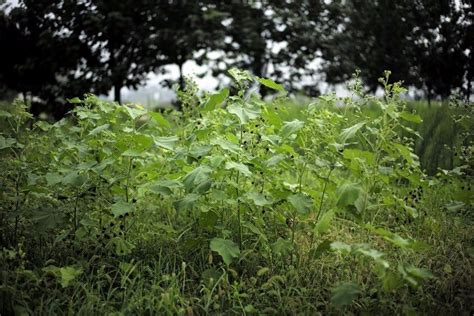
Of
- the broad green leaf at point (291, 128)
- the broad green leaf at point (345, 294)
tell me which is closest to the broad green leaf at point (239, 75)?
the broad green leaf at point (291, 128)

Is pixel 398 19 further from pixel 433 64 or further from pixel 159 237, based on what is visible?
pixel 159 237

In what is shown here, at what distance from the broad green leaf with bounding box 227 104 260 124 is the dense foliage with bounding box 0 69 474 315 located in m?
0.01

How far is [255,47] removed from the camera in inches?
409

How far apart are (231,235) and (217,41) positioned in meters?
7.76

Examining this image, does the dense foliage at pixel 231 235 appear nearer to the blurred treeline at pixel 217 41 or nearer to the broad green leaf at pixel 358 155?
the broad green leaf at pixel 358 155

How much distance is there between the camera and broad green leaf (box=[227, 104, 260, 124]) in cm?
225

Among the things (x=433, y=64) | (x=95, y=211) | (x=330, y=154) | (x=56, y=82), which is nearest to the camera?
(x=330, y=154)

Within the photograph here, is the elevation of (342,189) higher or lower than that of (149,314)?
higher

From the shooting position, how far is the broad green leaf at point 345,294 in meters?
1.86

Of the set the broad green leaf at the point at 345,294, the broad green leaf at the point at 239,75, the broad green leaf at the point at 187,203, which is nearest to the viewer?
the broad green leaf at the point at 345,294

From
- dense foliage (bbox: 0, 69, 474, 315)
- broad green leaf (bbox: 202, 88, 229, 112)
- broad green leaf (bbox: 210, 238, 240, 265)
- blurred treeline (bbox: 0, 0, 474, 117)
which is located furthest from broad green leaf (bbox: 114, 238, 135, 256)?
blurred treeline (bbox: 0, 0, 474, 117)

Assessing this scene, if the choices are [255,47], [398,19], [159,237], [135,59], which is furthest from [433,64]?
[159,237]

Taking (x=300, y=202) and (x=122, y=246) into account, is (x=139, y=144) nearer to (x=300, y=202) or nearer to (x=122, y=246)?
(x=122, y=246)

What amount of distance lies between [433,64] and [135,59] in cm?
568
